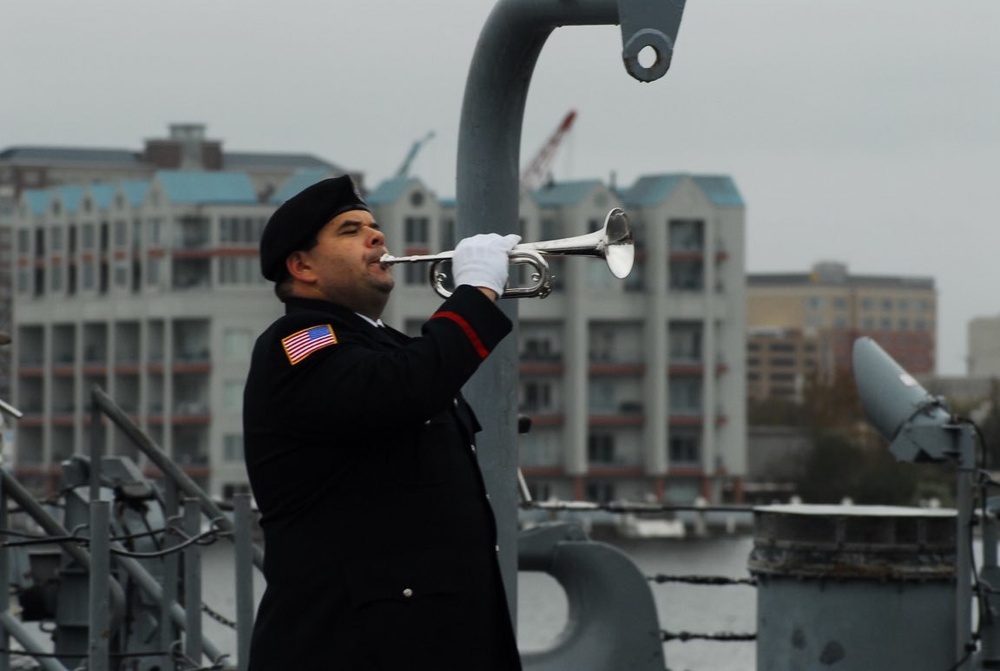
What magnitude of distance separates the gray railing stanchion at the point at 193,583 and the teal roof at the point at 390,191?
3752 inches

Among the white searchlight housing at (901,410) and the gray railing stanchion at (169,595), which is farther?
the gray railing stanchion at (169,595)

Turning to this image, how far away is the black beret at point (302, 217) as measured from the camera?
433cm

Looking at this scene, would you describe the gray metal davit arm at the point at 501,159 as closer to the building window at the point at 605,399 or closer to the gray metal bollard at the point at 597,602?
the gray metal bollard at the point at 597,602

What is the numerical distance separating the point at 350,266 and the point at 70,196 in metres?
111

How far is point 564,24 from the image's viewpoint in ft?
17.1

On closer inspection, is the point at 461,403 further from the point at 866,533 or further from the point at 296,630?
the point at 866,533

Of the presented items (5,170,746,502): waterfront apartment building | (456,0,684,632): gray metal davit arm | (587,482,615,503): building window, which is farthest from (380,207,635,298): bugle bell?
(587,482,615,503): building window

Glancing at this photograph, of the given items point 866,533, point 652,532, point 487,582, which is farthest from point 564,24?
point 652,532

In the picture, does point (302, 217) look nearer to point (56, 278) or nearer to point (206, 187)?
point (206, 187)

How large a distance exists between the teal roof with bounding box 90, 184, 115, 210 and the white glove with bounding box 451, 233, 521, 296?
10690 cm

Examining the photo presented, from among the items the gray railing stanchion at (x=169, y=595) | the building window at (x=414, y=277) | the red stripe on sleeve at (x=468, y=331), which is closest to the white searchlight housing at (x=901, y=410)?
the gray railing stanchion at (x=169, y=595)

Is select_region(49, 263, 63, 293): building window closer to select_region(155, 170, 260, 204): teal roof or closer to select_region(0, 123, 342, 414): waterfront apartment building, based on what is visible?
select_region(155, 170, 260, 204): teal roof

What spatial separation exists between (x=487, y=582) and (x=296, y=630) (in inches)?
14.1

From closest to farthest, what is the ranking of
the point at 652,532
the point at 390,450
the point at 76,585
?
the point at 390,450, the point at 76,585, the point at 652,532
